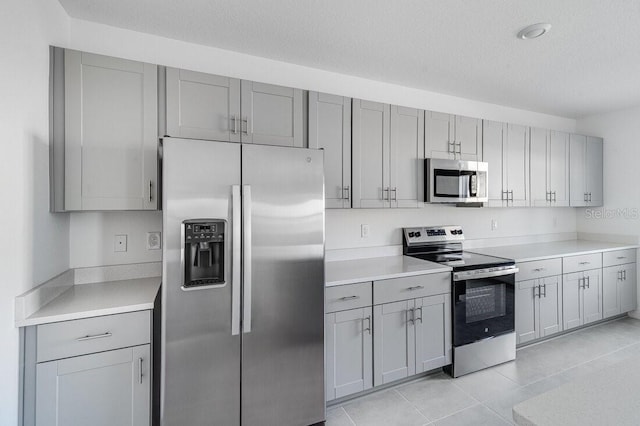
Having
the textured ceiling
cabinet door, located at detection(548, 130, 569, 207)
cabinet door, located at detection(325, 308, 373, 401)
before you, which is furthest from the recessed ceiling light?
cabinet door, located at detection(325, 308, 373, 401)

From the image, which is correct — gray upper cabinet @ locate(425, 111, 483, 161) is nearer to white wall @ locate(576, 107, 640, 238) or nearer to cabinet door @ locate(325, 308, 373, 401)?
cabinet door @ locate(325, 308, 373, 401)

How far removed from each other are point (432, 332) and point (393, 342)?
0.37 m

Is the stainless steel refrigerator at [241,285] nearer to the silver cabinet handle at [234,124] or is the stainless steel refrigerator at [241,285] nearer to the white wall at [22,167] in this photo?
the silver cabinet handle at [234,124]

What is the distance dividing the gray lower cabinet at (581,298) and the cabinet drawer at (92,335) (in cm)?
386

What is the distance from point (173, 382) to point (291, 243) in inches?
37.5

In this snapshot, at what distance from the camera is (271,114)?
2217 mm

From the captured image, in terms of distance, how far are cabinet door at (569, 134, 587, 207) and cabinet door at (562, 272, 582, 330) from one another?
1.03m

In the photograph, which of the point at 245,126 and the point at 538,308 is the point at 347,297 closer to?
the point at 245,126

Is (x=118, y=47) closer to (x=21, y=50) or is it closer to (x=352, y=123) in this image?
(x=21, y=50)

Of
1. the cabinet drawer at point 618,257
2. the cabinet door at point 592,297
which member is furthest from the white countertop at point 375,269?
the cabinet drawer at point 618,257

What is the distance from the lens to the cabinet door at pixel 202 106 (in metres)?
1.96

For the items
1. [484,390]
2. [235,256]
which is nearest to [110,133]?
[235,256]

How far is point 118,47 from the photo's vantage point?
6.89ft

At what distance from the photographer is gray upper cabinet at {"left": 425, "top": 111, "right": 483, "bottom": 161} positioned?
286 centimetres
